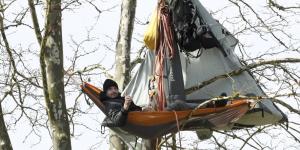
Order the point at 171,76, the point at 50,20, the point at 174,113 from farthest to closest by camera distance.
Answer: the point at 50,20, the point at 171,76, the point at 174,113

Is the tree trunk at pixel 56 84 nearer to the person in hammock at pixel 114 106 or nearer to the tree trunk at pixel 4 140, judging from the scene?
the person in hammock at pixel 114 106

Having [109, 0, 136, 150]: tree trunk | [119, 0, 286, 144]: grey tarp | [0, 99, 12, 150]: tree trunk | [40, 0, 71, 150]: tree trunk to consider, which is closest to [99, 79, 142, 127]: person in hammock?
[40, 0, 71, 150]: tree trunk

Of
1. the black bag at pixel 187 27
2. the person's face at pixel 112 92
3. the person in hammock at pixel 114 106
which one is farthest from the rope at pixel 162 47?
the person's face at pixel 112 92

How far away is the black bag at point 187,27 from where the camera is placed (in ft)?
17.1

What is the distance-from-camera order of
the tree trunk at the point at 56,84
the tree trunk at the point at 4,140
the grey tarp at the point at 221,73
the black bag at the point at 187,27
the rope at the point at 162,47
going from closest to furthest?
the rope at the point at 162,47, the black bag at the point at 187,27, the grey tarp at the point at 221,73, the tree trunk at the point at 56,84, the tree trunk at the point at 4,140

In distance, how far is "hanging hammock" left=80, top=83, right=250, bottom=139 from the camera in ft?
15.3

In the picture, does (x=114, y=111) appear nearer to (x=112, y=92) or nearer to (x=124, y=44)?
(x=112, y=92)

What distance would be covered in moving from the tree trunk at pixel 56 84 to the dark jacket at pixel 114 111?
51cm

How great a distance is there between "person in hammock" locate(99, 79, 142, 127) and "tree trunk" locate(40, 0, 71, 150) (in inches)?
18.8

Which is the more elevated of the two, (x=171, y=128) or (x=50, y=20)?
(x=50, y=20)

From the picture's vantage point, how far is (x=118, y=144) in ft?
22.2

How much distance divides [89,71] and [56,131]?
8.50 ft

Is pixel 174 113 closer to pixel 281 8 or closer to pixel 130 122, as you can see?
pixel 130 122

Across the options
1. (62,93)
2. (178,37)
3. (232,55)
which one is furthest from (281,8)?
(62,93)
